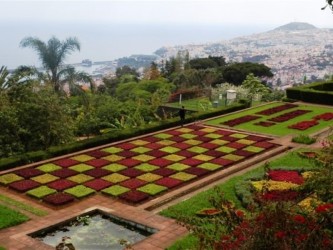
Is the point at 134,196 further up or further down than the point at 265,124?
further down

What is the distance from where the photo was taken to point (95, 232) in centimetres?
1100

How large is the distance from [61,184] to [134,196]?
260 centimetres

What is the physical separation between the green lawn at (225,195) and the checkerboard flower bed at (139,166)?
4.18ft

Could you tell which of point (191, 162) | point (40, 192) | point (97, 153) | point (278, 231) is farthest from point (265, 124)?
point (278, 231)

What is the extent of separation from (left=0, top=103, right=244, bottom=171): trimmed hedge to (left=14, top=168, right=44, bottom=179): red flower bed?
2.08 feet

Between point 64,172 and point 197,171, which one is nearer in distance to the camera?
point 64,172

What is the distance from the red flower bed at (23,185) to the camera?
1372 cm

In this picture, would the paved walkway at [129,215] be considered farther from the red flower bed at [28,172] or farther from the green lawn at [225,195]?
the red flower bed at [28,172]

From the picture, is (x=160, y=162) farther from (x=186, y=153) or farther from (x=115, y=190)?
(x=115, y=190)

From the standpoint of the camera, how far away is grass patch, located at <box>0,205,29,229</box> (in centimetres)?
1113

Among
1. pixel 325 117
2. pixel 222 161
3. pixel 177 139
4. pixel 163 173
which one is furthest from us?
pixel 325 117

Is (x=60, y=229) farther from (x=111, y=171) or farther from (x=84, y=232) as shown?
(x=111, y=171)

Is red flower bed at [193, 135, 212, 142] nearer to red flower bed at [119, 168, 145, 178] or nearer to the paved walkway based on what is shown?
the paved walkway

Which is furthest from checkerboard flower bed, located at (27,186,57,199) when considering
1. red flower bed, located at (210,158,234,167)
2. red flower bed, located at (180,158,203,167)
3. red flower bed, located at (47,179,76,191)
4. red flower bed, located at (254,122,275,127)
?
red flower bed, located at (254,122,275,127)
